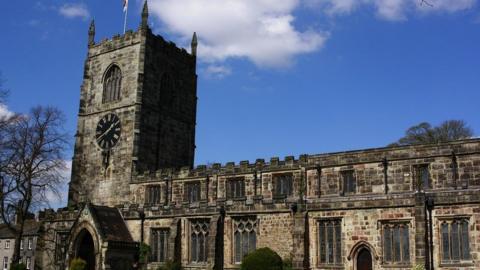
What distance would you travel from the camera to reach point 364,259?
36.9 m

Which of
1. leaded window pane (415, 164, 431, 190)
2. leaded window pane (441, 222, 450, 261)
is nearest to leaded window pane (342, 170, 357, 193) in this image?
leaded window pane (415, 164, 431, 190)

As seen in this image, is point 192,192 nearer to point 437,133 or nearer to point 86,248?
point 86,248

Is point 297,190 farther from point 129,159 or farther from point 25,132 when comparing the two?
point 25,132

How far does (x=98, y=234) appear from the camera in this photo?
43031 mm

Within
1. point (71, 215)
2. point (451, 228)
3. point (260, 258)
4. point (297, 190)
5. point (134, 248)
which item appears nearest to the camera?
point (451, 228)

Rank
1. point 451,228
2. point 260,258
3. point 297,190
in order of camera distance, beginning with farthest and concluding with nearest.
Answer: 1. point 297,190
2. point 260,258
3. point 451,228

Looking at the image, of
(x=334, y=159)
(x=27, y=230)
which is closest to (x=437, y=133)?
(x=334, y=159)

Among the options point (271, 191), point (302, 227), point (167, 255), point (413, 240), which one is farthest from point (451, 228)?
point (167, 255)

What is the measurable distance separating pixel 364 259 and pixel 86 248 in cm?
2113

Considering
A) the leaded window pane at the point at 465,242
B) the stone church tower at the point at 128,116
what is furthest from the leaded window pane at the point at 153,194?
the leaded window pane at the point at 465,242

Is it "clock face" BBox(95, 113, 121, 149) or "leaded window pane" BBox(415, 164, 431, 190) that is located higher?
"clock face" BBox(95, 113, 121, 149)

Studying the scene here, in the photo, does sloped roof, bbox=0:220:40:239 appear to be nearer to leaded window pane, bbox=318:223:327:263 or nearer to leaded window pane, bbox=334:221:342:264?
leaded window pane, bbox=318:223:327:263

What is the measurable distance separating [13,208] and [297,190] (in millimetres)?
21393

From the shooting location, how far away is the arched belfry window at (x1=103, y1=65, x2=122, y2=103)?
54.5 m
